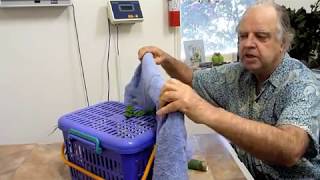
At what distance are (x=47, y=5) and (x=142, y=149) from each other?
150cm

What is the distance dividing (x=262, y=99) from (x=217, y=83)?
273 mm

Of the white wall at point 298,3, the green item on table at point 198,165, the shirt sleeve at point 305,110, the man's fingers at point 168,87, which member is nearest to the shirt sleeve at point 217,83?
the shirt sleeve at point 305,110

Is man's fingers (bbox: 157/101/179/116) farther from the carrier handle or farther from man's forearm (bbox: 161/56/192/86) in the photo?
man's forearm (bbox: 161/56/192/86)

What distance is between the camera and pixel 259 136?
93cm

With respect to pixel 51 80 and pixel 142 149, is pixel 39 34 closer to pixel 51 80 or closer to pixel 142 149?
pixel 51 80

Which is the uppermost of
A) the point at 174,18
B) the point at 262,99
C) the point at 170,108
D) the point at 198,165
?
the point at 174,18

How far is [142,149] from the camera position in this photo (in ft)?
2.82

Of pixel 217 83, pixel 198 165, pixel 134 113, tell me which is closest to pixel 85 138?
pixel 134 113

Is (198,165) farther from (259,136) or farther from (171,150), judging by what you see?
(171,150)

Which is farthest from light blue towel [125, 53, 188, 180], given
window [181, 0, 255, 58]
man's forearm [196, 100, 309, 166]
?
window [181, 0, 255, 58]

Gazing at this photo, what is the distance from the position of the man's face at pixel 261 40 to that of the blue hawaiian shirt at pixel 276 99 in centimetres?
5

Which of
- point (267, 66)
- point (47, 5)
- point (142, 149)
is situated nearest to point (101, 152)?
point (142, 149)

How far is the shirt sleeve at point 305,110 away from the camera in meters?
1.04

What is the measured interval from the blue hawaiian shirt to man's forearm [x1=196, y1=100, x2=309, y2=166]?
0.09m
